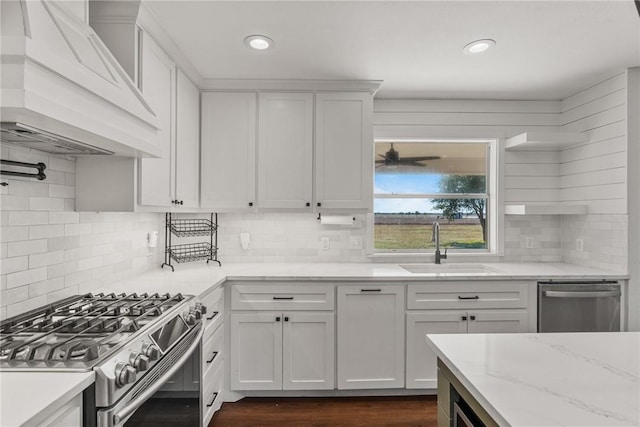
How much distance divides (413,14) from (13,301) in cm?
233

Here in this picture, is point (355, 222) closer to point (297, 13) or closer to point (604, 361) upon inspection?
point (297, 13)

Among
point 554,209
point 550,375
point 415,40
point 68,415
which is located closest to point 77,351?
point 68,415

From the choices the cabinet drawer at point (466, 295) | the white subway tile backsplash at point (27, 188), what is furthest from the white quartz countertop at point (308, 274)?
the white subway tile backsplash at point (27, 188)

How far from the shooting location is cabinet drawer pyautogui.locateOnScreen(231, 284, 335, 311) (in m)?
2.55

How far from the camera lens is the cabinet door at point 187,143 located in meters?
2.43

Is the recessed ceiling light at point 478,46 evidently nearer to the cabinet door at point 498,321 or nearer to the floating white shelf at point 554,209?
the floating white shelf at point 554,209

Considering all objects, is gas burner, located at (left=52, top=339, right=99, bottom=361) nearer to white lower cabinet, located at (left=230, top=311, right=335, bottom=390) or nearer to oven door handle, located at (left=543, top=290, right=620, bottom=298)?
white lower cabinet, located at (left=230, top=311, right=335, bottom=390)

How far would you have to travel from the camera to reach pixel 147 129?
1626mm

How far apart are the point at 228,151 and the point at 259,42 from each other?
92 cm

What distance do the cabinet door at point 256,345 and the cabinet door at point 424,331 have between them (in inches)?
37.1

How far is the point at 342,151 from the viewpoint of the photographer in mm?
2869

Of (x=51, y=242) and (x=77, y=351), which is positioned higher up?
(x=51, y=242)

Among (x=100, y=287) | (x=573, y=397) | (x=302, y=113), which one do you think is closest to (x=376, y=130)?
(x=302, y=113)

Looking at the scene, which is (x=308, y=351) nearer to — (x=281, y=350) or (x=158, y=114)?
(x=281, y=350)
